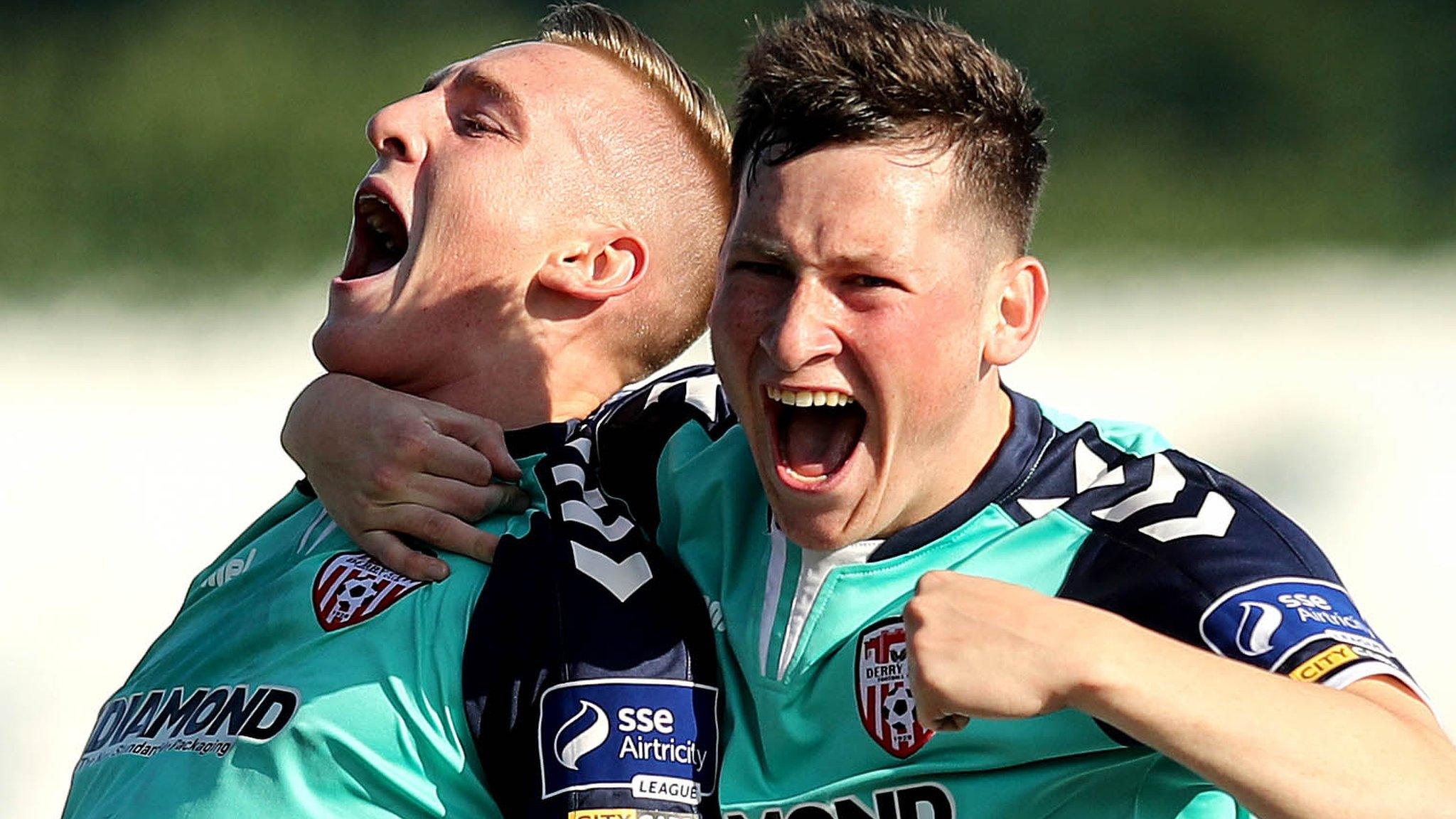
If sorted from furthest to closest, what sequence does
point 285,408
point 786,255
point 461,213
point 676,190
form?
point 285,408
point 676,190
point 461,213
point 786,255

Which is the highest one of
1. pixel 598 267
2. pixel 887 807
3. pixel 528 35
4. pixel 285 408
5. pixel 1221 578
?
pixel 528 35

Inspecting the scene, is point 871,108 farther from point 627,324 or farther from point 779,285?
point 627,324

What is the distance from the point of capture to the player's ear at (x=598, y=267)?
5.34 ft

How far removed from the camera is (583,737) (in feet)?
4.27

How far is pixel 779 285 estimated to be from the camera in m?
1.24

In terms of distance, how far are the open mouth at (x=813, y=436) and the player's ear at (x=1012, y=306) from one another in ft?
0.33

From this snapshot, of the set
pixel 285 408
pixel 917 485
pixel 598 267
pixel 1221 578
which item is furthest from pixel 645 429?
pixel 285 408

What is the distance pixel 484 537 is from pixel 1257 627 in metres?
0.59

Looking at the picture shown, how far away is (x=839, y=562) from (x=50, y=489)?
2905 mm

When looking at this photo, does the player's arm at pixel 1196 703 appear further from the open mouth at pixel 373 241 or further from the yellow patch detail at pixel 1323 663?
the open mouth at pixel 373 241

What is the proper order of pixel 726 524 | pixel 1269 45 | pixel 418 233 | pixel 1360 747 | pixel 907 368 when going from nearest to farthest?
pixel 1360 747 → pixel 907 368 → pixel 726 524 → pixel 418 233 → pixel 1269 45

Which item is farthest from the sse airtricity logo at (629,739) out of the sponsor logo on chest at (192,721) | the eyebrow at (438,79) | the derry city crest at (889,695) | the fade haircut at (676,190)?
the eyebrow at (438,79)

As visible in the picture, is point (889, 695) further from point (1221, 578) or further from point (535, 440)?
point (535, 440)

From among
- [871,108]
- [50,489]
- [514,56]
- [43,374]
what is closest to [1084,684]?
[871,108]
